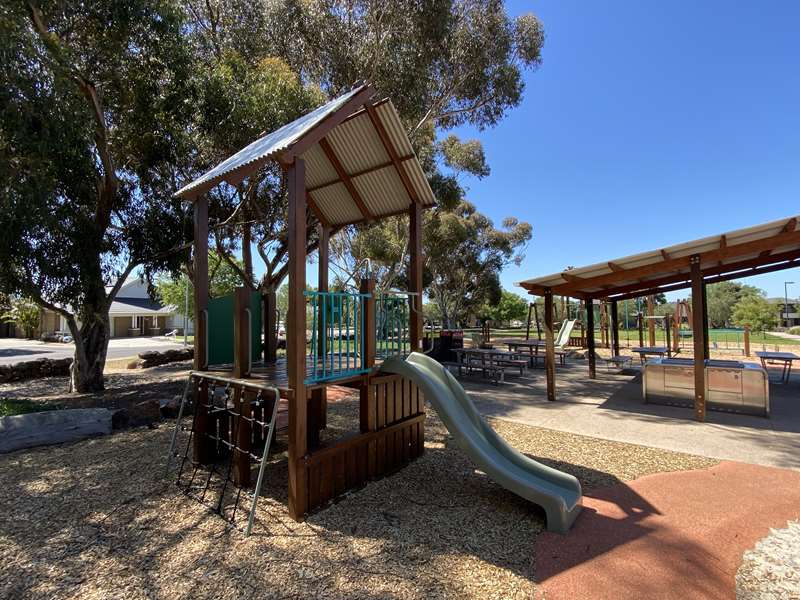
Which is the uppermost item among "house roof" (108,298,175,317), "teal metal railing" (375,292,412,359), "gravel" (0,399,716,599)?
"house roof" (108,298,175,317)

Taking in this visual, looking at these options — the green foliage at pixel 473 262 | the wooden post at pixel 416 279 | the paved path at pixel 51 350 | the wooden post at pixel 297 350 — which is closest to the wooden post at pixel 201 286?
the wooden post at pixel 297 350

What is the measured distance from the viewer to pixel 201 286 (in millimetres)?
4531

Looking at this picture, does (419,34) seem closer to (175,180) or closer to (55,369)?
(175,180)

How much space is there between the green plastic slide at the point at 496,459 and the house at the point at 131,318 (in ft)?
131

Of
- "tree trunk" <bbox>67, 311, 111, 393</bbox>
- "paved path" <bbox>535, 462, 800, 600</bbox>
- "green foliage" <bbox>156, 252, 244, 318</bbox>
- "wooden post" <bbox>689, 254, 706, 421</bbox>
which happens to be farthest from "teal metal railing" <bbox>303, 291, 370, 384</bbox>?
"green foliage" <bbox>156, 252, 244, 318</bbox>

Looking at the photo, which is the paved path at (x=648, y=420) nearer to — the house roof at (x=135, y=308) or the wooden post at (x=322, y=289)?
the wooden post at (x=322, y=289)

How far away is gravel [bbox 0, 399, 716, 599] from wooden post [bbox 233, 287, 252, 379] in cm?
126

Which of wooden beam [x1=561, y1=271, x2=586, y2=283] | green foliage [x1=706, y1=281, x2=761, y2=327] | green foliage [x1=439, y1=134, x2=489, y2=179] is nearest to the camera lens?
wooden beam [x1=561, y1=271, x2=586, y2=283]

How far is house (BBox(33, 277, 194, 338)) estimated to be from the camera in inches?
1539

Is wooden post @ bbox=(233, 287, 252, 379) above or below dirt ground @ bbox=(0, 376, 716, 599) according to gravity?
above

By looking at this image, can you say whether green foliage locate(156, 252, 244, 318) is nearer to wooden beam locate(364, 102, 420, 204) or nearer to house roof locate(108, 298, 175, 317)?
house roof locate(108, 298, 175, 317)

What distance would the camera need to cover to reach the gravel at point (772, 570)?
2525mm

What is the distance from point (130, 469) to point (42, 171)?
568 centimetres

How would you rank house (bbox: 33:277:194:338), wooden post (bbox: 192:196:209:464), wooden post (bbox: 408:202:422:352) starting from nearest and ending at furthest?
wooden post (bbox: 192:196:209:464) < wooden post (bbox: 408:202:422:352) < house (bbox: 33:277:194:338)
